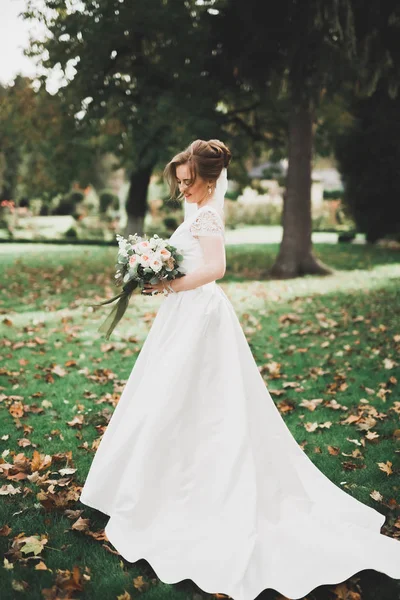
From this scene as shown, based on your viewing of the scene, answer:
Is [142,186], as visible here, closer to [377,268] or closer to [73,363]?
[377,268]

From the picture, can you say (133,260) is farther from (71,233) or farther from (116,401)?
(71,233)

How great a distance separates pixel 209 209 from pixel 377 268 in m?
14.4

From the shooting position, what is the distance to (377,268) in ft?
55.8

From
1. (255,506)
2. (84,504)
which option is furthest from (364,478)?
(84,504)

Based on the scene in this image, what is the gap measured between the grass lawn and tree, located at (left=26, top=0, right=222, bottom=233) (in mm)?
4241

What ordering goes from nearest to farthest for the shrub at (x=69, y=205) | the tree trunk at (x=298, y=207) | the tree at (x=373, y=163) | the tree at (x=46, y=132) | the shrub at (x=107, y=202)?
the tree trunk at (x=298, y=207), the tree at (x=46, y=132), the tree at (x=373, y=163), the shrub at (x=107, y=202), the shrub at (x=69, y=205)

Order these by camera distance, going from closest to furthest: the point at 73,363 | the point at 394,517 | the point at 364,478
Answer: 1. the point at 394,517
2. the point at 364,478
3. the point at 73,363

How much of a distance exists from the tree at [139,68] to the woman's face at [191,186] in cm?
1082

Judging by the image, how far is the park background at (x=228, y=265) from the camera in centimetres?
404

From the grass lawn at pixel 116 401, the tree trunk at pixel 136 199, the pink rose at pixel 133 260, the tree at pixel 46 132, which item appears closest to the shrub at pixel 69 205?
the tree at pixel 46 132

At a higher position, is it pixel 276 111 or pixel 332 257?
pixel 276 111

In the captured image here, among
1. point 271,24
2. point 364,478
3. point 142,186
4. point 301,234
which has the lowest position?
point 364,478

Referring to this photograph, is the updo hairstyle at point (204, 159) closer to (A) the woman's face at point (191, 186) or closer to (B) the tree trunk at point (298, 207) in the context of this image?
(A) the woman's face at point (191, 186)

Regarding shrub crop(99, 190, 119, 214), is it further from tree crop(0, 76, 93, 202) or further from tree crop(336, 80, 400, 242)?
tree crop(0, 76, 93, 202)
